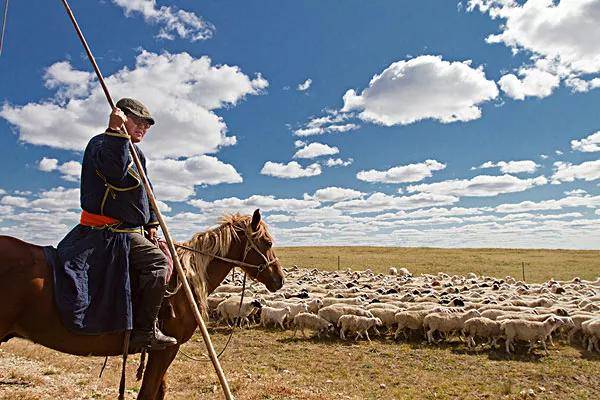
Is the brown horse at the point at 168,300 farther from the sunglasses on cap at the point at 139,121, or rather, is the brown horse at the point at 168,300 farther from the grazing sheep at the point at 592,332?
the grazing sheep at the point at 592,332

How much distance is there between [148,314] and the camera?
428 cm

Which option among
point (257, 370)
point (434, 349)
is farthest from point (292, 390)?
point (434, 349)

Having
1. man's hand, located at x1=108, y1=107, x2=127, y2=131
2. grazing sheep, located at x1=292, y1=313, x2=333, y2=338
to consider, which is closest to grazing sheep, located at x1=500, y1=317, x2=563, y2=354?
grazing sheep, located at x1=292, y1=313, x2=333, y2=338

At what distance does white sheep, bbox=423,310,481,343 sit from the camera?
1458cm

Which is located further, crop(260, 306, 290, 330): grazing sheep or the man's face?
crop(260, 306, 290, 330): grazing sheep

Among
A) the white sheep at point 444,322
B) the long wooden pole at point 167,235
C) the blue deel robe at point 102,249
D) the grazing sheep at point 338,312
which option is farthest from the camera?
the grazing sheep at point 338,312

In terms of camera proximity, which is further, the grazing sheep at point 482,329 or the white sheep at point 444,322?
the white sheep at point 444,322

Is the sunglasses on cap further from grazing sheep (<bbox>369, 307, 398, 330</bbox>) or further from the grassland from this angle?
grazing sheep (<bbox>369, 307, 398, 330</bbox>)

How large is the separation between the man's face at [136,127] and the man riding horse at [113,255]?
0.03ft

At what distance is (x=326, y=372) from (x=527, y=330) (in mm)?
6596

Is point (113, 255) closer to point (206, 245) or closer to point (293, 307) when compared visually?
point (206, 245)

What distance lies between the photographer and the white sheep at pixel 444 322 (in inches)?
574

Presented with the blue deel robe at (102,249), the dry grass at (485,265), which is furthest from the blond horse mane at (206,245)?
the dry grass at (485,265)

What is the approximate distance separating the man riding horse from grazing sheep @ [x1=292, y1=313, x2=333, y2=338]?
11.8 meters
